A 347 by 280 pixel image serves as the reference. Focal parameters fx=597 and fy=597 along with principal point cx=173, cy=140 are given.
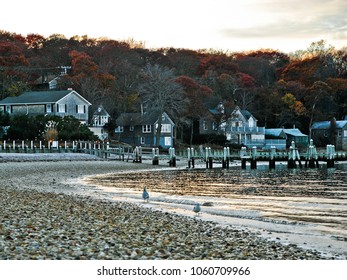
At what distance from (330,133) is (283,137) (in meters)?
6.86

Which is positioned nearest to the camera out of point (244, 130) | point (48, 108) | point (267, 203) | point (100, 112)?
point (267, 203)

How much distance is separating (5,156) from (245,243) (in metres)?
39.0

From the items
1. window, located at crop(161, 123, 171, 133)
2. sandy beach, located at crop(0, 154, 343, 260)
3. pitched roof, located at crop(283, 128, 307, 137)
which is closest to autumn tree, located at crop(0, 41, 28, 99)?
window, located at crop(161, 123, 171, 133)

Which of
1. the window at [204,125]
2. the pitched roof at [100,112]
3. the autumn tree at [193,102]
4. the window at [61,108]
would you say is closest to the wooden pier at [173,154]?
the window at [61,108]

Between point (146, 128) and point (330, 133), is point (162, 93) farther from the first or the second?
point (330, 133)

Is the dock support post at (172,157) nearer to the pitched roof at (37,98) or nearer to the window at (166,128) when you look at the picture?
the pitched roof at (37,98)

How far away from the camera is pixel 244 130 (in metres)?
80.5

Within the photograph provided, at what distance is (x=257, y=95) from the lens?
3442 inches

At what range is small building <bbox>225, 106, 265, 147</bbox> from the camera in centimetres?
7950

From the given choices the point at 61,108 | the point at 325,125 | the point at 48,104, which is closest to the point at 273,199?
the point at 61,108

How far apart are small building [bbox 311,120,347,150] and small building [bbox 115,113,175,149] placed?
2466 centimetres

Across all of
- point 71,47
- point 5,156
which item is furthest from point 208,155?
point 71,47

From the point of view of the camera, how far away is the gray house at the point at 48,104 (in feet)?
224
